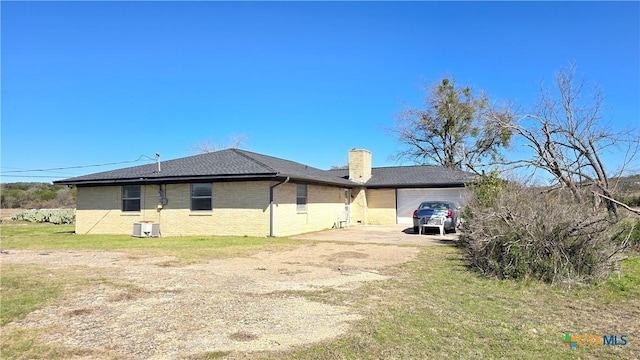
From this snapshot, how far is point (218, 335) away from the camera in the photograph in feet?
14.2

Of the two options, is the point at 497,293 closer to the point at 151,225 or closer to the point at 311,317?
the point at 311,317

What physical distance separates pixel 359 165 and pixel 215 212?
11366 mm

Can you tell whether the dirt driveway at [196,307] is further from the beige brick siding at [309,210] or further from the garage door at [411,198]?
the garage door at [411,198]

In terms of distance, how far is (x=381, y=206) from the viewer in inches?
948

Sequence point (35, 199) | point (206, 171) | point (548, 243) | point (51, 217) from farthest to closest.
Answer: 1. point (35, 199)
2. point (51, 217)
3. point (206, 171)
4. point (548, 243)

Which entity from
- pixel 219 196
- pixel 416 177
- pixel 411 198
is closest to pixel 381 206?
pixel 411 198

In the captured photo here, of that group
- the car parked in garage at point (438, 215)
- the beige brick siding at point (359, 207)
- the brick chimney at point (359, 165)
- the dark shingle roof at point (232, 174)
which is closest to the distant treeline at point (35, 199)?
the dark shingle roof at point (232, 174)

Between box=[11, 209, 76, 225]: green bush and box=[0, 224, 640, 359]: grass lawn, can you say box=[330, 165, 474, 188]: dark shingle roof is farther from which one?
box=[11, 209, 76, 225]: green bush

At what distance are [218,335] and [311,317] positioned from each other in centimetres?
123

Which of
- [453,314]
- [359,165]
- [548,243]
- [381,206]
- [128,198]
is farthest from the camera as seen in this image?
[359,165]

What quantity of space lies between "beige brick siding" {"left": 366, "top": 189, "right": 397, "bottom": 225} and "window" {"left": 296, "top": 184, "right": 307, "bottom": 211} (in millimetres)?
7422

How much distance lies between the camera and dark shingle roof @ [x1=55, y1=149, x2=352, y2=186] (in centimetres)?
1527

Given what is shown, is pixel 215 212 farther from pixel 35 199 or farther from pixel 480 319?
pixel 35 199

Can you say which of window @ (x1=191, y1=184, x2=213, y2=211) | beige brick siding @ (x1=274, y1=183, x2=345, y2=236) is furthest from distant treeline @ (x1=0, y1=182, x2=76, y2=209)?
beige brick siding @ (x1=274, y1=183, x2=345, y2=236)
